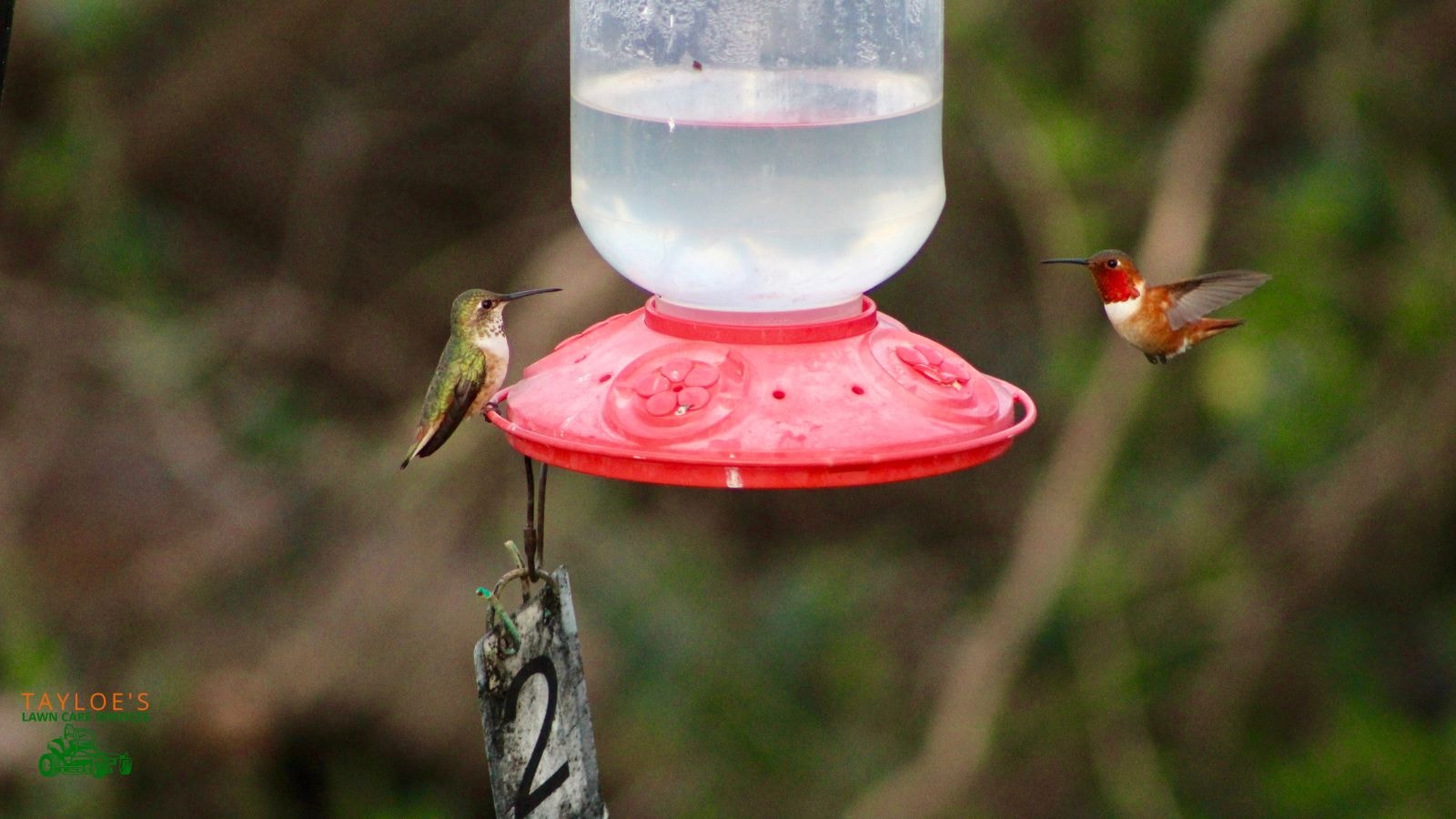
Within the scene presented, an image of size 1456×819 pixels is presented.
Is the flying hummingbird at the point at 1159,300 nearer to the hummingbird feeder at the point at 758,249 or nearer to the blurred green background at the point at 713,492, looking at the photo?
the hummingbird feeder at the point at 758,249

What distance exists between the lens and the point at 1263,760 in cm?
648

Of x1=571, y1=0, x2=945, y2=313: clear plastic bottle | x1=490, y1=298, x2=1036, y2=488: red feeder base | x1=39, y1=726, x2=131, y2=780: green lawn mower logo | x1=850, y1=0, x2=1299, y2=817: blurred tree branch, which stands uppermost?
x1=571, y1=0, x2=945, y2=313: clear plastic bottle

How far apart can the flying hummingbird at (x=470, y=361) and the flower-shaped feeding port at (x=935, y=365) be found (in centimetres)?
69

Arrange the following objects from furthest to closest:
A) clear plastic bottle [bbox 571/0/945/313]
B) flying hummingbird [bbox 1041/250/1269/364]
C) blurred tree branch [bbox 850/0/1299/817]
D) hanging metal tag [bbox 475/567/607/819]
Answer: blurred tree branch [bbox 850/0/1299/817] < flying hummingbird [bbox 1041/250/1269/364] < clear plastic bottle [bbox 571/0/945/313] < hanging metal tag [bbox 475/567/607/819]

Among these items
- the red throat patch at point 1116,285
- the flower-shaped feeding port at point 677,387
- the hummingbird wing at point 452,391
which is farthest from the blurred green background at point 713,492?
the flower-shaped feeding port at point 677,387

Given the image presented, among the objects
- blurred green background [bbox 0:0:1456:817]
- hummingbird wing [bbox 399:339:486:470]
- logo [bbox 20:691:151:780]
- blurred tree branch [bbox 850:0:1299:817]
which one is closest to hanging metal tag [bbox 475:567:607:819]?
hummingbird wing [bbox 399:339:486:470]

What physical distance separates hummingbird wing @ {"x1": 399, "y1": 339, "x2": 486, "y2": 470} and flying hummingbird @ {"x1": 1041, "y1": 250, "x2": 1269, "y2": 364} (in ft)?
3.95

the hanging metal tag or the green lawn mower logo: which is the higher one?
the hanging metal tag

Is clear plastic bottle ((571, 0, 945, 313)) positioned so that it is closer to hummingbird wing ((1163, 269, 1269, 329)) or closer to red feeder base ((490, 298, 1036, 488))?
red feeder base ((490, 298, 1036, 488))

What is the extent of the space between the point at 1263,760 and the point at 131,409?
4.67m

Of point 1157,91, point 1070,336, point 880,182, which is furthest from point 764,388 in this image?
point 1157,91

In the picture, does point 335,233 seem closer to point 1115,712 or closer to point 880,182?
point 1115,712

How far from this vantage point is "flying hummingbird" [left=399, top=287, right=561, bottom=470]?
2850 mm

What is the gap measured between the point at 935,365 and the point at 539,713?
0.89 m
